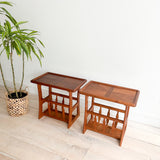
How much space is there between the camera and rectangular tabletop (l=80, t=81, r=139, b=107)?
148 centimetres

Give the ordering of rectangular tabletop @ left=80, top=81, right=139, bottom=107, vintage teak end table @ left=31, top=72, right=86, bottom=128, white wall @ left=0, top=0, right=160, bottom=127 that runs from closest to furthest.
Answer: rectangular tabletop @ left=80, top=81, right=139, bottom=107 → white wall @ left=0, top=0, right=160, bottom=127 → vintage teak end table @ left=31, top=72, right=86, bottom=128

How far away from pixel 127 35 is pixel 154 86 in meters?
0.62

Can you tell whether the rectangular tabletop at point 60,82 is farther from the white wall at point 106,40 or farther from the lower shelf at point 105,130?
the lower shelf at point 105,130

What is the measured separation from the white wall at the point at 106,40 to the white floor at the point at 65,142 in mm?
316

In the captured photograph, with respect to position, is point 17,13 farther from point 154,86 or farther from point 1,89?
point 154,86

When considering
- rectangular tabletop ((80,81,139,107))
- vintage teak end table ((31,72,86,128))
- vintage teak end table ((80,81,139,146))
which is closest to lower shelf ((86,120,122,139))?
vintage teak end table ((80,81,139,146))

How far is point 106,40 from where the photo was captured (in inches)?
71.7

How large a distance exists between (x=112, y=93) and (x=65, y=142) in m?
0.68

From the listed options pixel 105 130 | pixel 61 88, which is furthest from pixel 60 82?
pixel 105 130

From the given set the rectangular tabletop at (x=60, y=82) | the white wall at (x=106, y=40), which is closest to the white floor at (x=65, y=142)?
the white wall at (x=106, y=40)

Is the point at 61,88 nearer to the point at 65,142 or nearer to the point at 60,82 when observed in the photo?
the point at 60,82

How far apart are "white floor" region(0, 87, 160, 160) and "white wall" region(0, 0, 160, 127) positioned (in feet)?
1.04

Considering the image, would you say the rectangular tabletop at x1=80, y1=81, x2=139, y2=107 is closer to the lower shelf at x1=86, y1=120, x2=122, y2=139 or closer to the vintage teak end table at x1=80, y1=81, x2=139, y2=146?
the vintage teak end table at x1=80, y1=81, x2=139, y2=146

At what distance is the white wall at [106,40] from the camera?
64.4 inches
